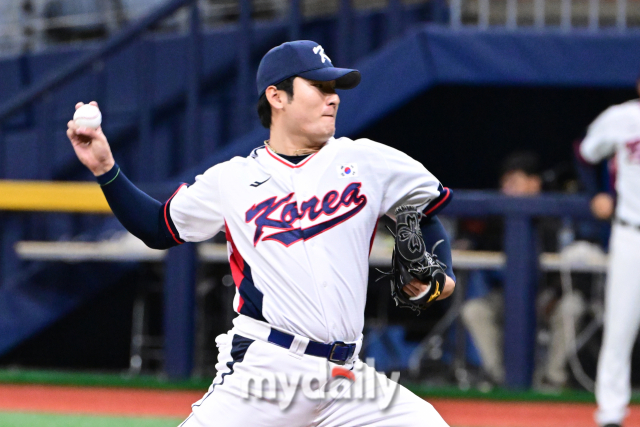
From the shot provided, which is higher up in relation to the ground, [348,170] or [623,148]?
[348,170]

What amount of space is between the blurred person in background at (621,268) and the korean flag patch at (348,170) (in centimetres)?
291

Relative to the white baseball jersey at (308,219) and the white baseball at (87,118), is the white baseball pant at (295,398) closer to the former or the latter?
the white baseball jersey at (308,219)

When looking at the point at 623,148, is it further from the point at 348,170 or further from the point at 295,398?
the point at 295,398

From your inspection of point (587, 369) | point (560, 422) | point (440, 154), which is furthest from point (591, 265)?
point (440, 154)

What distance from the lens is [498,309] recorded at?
720 centimetres

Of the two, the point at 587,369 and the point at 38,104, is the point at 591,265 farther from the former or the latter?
the point at 38,104

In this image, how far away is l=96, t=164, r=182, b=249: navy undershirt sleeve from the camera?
119 inches

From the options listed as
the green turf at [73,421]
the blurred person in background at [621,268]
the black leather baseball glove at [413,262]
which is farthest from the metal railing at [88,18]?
the black leather baseball glove at [413,262]

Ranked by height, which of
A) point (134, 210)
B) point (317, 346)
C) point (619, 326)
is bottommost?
point (619, 326)

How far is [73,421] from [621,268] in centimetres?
327

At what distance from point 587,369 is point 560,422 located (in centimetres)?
136

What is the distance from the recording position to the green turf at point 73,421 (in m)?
5.56

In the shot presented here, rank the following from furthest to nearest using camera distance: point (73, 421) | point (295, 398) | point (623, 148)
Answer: point (73, 421) < point (623, 148) < point (295, 398)

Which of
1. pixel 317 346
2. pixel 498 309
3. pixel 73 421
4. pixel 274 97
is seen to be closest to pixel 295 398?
pixel 317 346
